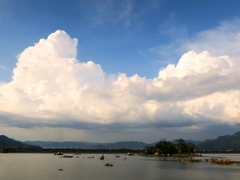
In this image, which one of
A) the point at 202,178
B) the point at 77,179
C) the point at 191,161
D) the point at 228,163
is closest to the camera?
the point at 77,179

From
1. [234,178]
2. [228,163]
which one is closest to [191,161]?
[228,163]

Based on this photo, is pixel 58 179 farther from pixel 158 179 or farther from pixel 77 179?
pixel 158 179

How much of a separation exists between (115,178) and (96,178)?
18.9 feet

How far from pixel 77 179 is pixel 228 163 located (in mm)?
102719

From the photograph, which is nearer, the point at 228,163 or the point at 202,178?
the point at 202,178

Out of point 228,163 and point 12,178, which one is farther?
point 228,163

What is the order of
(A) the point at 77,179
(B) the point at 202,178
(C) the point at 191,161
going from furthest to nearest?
(C) the point at 191,161 < (B) the point at 202,178 < (A) the point at 77,179

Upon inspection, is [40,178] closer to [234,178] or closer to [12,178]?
[12,178]

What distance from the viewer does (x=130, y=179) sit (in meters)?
83.9

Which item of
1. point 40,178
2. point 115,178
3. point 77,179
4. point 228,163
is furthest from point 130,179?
point 228,163

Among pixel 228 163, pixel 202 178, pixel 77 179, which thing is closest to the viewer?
pixel 77 179

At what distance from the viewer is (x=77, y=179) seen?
82188 millimetres

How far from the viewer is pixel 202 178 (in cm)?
8756

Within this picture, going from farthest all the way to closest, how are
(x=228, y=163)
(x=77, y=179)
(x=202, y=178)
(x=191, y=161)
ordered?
(x=191, y=161)
(x=228, y=163)
(x=202, y=178)
(x=77, y=179)
